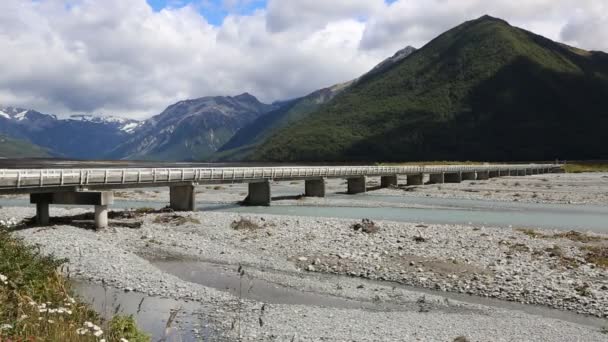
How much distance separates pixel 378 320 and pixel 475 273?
23.8 feet

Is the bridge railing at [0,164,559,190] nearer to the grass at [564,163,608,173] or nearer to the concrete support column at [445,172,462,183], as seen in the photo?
the concrete support column at [445,172,462,183]

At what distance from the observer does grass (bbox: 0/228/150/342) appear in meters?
7.06

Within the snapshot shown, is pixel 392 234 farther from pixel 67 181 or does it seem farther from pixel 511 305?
pixel 67 181

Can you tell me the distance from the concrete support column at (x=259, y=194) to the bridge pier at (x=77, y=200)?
2285 centimetres

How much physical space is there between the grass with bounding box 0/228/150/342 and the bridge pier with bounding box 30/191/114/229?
59.6 ft

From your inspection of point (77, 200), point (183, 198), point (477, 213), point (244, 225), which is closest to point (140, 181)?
point (183, 198)

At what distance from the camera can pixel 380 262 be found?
22641 millimetres

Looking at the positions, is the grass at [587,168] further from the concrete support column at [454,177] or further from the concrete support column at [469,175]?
the concrete support column at [454,177]

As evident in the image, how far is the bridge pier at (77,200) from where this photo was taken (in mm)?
30828

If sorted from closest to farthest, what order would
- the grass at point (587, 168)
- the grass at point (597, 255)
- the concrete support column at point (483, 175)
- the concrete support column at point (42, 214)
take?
the grass at point (597, 255) < the concrete support column at point (42, 214) < the concrete support column at point (483, 175) < the grass at point (587, 168)

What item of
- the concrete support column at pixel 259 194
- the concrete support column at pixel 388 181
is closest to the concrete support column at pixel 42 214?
the concrete support column at pixel 259 194

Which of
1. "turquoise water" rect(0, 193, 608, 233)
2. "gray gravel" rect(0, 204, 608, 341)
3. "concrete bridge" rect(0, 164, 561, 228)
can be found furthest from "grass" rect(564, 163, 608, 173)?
"gray gravel" rect(0, 204, 608, 341)

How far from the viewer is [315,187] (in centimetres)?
6412

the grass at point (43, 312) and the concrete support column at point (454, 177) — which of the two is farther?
the concrete support column at point (454, 177)
